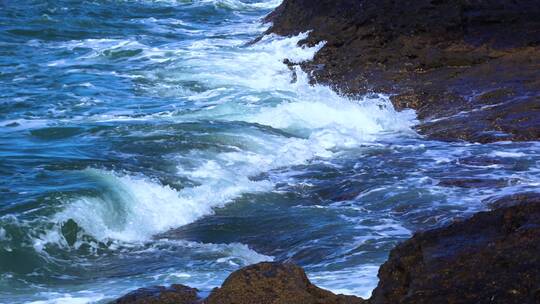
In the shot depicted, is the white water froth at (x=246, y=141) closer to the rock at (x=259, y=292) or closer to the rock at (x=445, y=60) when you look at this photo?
the rock at (x=445, y=60)

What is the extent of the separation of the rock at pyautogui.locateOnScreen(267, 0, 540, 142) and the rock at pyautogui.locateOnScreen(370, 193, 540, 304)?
215 inches

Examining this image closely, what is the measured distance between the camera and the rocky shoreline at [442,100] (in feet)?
11.2

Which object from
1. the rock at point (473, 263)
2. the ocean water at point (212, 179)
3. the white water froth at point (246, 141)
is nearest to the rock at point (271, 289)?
the rock at point (473, 263)

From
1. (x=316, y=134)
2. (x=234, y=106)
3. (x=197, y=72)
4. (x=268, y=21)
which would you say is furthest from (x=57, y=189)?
(x=268, y=21)

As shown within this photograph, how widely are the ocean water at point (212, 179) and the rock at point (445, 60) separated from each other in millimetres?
387

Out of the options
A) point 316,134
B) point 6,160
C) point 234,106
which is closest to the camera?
point 6,160

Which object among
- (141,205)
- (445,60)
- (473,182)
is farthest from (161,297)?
(445,60)

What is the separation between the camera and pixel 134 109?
12672 millimetres

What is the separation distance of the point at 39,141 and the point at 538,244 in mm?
8320

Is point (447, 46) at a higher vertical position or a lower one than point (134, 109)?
higher

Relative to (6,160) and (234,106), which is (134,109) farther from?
(6,160)

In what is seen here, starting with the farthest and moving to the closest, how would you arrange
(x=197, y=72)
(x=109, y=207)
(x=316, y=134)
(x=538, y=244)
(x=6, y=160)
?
(x=197, y=72) < (x=316, y=134) < (x=6, y=160) < (x=109, y=207) < (x=538, y=244)

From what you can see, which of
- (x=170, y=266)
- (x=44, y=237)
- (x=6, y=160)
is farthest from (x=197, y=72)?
(x=170, y=266)

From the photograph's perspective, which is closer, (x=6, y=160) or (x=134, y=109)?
(x=6, y=160)
